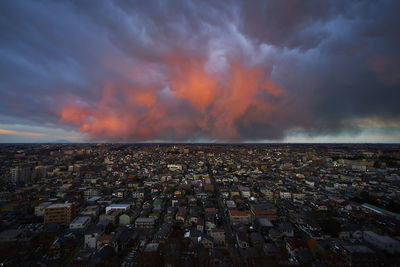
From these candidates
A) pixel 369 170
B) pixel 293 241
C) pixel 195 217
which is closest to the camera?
pixel 293 241

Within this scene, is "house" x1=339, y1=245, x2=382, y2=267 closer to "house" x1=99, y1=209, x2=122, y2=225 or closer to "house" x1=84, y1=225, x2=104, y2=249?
"house" x1=84, y1=225, x2=104, y2=249

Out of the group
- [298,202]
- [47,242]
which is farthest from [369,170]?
[47,242]

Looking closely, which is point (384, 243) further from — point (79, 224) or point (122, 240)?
point (79, 224)

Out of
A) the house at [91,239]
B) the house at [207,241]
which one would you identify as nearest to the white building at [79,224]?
the house at [91,239]

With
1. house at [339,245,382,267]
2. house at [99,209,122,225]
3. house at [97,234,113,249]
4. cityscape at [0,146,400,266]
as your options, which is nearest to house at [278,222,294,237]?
cityscape at [0,146,400,266]

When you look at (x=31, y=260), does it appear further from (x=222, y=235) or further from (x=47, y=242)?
(x=222, y=235)

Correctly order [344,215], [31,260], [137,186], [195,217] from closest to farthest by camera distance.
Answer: [31,260], [195,217], [344,215], [137,186]

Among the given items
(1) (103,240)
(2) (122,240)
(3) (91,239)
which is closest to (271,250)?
(2) (122,240)

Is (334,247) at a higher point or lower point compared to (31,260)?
higher
